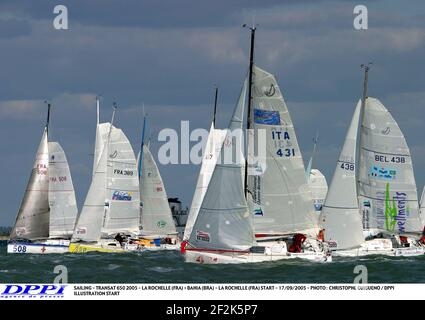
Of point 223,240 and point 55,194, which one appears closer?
point 223,240

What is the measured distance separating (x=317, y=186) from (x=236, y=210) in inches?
1569

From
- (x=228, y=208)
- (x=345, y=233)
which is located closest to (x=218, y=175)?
(x=228, y=208)

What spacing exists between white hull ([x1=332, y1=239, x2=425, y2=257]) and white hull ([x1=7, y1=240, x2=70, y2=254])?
22.2 meters

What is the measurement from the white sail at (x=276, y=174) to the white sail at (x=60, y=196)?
2868 cm

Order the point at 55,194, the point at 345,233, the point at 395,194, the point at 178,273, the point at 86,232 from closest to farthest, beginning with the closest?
the point at 178,273 → the point at 345,233 → the point at 395,194 → the point at 86,232 → the point at 55,194

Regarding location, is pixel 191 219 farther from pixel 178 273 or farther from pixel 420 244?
pixel 178 273

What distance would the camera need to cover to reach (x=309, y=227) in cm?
5009

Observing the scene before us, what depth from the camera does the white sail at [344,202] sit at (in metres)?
52.8

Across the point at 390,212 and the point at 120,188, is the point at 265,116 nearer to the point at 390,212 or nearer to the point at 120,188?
the point at 390,212

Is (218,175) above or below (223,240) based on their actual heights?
above

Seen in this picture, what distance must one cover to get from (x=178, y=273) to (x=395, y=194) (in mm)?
20659

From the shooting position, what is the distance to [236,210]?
45312 millimetres

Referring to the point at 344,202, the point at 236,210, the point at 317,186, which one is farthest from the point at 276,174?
the point at 317,186

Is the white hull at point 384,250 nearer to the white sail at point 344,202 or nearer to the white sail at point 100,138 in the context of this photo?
the white sail at point 344,202
